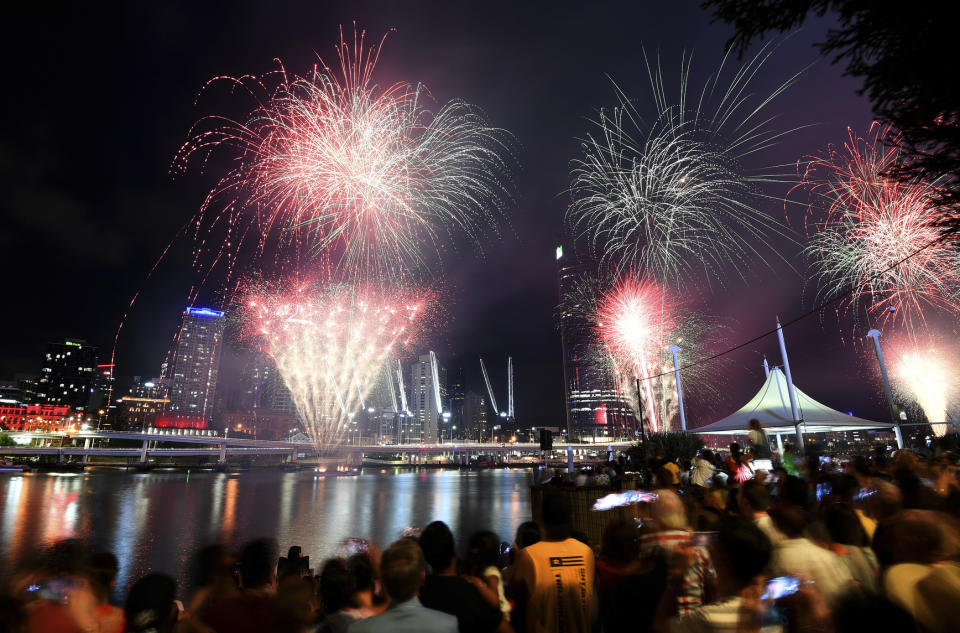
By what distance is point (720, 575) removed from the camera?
3154mm

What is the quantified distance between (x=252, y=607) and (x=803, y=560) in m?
4.20

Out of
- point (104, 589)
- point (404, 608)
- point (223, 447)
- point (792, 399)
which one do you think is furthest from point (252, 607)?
point (223, 447)

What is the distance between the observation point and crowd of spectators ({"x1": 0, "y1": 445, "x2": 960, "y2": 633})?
2906mm

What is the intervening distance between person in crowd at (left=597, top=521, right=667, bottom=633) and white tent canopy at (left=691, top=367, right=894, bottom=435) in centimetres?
2204

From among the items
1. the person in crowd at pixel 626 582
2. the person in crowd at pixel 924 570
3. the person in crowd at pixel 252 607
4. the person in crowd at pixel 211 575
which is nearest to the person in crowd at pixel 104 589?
the person in crowd at pixel 211 575

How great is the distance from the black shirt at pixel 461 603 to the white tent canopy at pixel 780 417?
23.5 m

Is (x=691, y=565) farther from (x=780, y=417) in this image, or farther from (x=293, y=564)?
(x=780, y=417)

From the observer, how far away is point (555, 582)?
4.04 meters

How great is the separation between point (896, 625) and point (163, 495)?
67965 millimetres

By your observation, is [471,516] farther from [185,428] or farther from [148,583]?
[185,428]

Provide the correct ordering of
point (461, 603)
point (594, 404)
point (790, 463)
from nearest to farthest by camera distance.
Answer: point (461, 603) → point (790, 463) → point (594, 404)

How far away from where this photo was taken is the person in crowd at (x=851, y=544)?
4121 millimetres

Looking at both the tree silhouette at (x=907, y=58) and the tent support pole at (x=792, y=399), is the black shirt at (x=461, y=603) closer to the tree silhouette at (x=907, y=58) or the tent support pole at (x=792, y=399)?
the tree silhouette at (x=907, y=58)

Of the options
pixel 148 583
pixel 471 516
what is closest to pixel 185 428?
pixel 471 516
